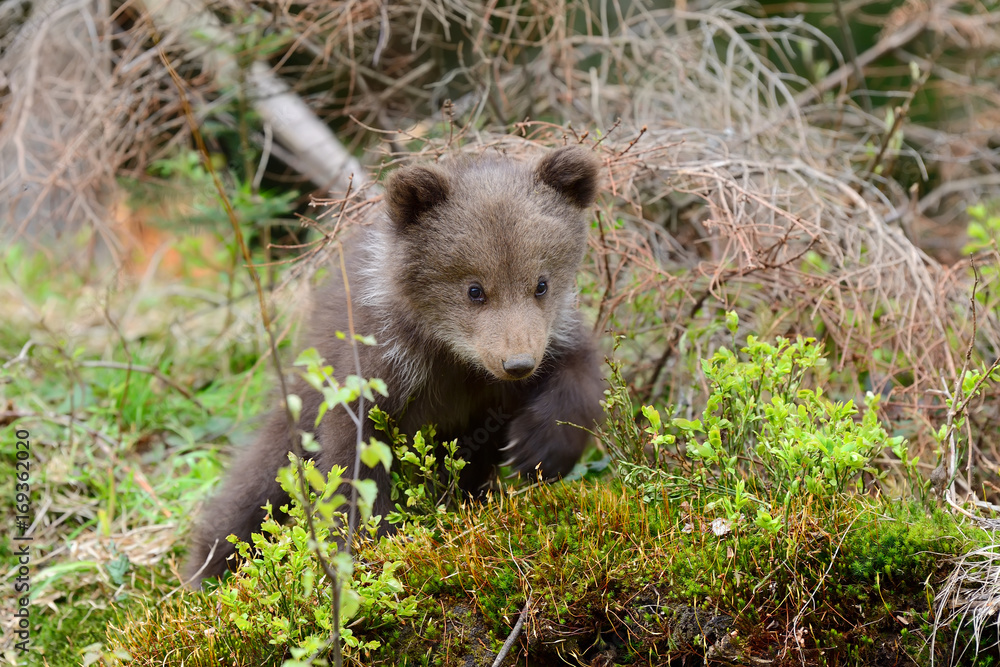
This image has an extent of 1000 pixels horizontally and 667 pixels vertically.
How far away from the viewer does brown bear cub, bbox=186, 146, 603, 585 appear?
3.48 metres

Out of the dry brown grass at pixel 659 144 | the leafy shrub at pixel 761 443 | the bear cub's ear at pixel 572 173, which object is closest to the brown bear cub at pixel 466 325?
the bear cub's ear at pixel 572 173

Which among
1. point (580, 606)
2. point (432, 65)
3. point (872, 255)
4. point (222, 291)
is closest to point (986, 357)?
point (872, 255)

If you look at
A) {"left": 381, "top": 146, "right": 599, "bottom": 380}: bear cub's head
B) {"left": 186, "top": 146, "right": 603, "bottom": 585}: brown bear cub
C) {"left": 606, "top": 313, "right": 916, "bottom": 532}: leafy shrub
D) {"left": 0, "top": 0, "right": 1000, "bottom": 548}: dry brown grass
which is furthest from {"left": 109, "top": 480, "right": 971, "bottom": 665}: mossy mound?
{"left": 0, "top": 0, "right": 1000, "bottom": 548}: dry brown grass

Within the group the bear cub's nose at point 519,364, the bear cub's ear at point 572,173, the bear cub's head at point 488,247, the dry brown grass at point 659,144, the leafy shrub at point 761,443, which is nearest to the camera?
the leafy shrub at point 761,443

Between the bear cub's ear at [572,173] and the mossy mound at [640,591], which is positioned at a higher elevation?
the bear cub's ear at [572,173]

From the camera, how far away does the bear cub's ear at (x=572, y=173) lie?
11.9ft

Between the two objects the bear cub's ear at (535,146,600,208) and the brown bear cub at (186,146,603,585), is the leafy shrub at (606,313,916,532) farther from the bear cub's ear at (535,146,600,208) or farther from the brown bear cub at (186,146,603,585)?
the bear cub's ear at (535,146,600,208)

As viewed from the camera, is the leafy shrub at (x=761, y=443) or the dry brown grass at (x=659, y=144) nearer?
the leafy shrub at (x=761, y=443)

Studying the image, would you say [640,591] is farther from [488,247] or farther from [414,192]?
[414,192]

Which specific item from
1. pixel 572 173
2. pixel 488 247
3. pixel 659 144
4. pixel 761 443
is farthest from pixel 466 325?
pixel 659 144

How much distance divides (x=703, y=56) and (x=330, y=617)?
4.45 m

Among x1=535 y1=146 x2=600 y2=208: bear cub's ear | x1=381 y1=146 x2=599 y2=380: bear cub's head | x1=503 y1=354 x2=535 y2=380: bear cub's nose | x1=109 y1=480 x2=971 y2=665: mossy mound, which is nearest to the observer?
x1=109 y1=480 x2=971 y2=665: mossy mound

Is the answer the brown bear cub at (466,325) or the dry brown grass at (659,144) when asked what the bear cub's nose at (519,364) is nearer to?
the brown bear cub at (466,325)

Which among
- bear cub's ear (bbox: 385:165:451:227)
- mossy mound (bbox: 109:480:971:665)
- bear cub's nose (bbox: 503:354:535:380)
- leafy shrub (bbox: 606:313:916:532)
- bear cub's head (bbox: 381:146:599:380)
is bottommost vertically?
mossy mound (bbox: 109:480:971:665)
